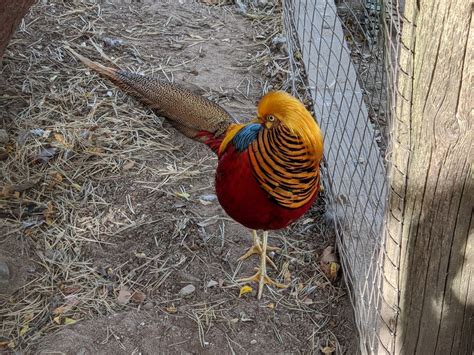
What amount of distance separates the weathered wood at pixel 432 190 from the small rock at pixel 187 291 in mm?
1303

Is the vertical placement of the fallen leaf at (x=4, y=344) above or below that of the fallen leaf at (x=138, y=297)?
below

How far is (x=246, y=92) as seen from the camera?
431cm

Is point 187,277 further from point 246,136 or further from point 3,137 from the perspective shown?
point 3,137

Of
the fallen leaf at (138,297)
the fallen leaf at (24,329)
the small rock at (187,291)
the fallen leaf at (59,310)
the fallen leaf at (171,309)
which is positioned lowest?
the fallen leaf at (24,329)

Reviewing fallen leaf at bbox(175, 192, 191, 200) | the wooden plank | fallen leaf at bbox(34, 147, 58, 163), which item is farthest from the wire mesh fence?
fallen leaf at bbox(34, 147, 58, 163)

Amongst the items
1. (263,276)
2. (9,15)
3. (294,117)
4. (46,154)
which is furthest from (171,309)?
(9,15)

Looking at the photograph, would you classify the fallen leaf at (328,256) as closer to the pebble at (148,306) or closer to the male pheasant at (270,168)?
the male pheasant at (270,168)

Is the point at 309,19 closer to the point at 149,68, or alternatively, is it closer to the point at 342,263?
the point at 149,68

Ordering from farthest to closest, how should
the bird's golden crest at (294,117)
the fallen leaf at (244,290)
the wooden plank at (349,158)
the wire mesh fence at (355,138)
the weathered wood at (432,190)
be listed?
1. the fallen leaf at (244,290)
2. the wooden plank at (349,158)
3. the bird's golden crest at (294,117)
4. the wire mesh fence at (355,138)
5. the weathered wood at (432,190)

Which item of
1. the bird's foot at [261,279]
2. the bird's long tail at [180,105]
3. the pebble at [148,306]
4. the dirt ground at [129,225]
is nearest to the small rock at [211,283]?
the dirt ground at [129,225]

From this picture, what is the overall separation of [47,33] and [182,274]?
226 cm

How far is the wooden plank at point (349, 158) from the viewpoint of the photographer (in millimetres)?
2635

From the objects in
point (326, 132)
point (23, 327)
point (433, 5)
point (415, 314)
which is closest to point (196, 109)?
point (326, 132)

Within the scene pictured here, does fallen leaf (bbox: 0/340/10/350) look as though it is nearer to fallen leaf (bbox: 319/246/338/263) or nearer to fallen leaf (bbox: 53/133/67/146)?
fallen leaf (bbox: 53/133/67/146)
